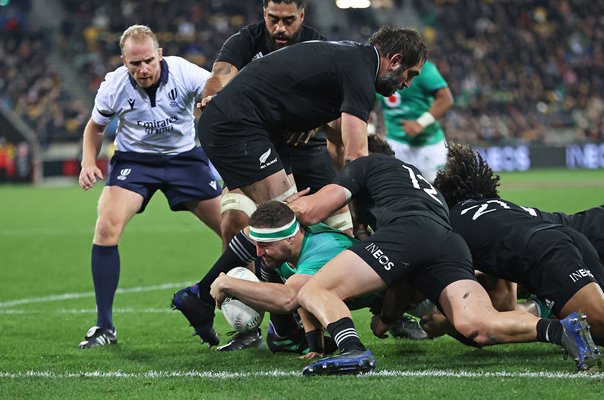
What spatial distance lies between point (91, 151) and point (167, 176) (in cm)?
59

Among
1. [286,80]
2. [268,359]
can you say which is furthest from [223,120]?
[268,359]

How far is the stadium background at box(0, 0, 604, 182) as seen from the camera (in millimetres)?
31406

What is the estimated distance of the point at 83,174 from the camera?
7.24m

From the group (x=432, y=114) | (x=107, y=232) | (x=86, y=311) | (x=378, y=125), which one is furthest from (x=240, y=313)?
(x=378, y=125)

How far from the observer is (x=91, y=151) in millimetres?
7527

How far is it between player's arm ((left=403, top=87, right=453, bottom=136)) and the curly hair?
379 centimetres

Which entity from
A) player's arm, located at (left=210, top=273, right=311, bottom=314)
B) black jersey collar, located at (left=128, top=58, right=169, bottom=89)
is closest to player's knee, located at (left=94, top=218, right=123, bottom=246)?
black jersey collar, located at (left=128, top=58, right=169, bottom=89)

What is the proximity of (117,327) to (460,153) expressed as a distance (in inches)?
119

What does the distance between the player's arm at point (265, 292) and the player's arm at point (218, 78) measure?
1.59 metres

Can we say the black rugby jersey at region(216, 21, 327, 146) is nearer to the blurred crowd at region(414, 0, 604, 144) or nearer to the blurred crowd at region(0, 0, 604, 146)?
the blurred crowd at region(0, 0, 604, 146)

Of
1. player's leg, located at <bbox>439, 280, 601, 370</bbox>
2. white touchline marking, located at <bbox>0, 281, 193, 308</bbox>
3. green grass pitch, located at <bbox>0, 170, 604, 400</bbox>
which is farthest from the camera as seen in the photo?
white touchline marking, located at <bbox>0, 281, 193, 308</bbox>

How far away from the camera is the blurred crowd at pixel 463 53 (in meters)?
32.9

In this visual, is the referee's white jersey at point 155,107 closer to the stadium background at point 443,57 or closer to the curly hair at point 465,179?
the curly hair at point 465,179

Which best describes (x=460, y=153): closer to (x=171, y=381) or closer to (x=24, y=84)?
(x=171, y=381)
